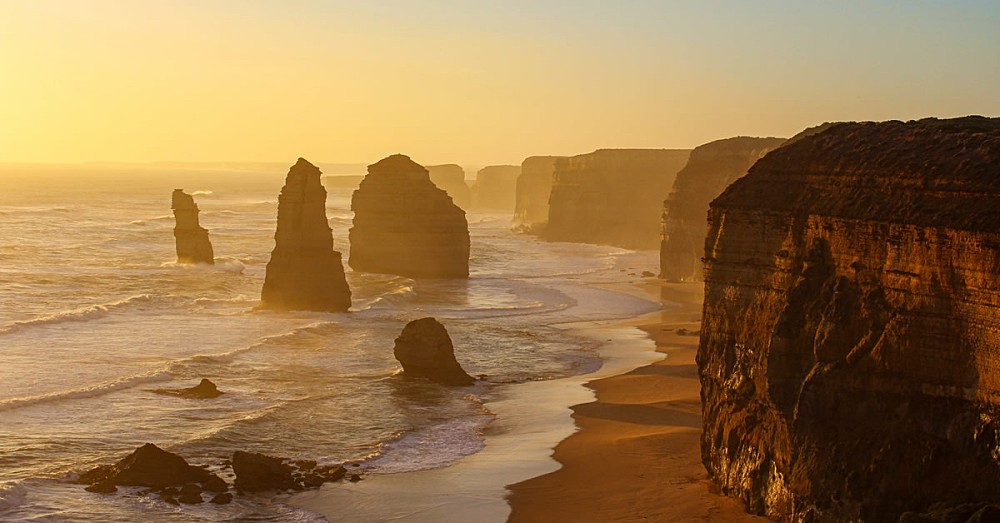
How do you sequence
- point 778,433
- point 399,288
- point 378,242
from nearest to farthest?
1. point 778,433
2. point 399,288
3. point 378,242

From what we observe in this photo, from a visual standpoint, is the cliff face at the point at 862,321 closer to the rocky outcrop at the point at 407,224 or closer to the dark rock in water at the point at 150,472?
the dark rock in water at the point at 150,472

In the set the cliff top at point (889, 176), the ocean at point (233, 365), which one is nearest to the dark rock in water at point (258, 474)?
the ocean at point (233, 365)

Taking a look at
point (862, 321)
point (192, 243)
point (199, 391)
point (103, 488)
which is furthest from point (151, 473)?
point (192, 243)

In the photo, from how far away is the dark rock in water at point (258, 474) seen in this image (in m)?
25.8

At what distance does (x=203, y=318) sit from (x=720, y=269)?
36294mm

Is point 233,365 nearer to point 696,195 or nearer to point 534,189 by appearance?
point 696,195

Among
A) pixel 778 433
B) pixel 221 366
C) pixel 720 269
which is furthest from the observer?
pixel 221 366

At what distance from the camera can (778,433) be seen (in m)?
21.4

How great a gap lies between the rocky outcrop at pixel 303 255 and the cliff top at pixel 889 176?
114ft

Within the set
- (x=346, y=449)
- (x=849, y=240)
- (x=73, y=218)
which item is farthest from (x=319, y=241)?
(x=73, y=218)

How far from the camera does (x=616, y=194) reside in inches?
5012

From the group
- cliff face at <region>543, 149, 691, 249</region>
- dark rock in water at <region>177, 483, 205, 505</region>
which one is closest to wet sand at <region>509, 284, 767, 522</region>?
dark rock in water at <region>177, 483, 205, 505</region>

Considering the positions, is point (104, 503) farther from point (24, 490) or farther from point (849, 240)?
point (849, 240)

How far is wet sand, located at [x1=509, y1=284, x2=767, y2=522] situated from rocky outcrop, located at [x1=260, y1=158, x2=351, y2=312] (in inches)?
786
